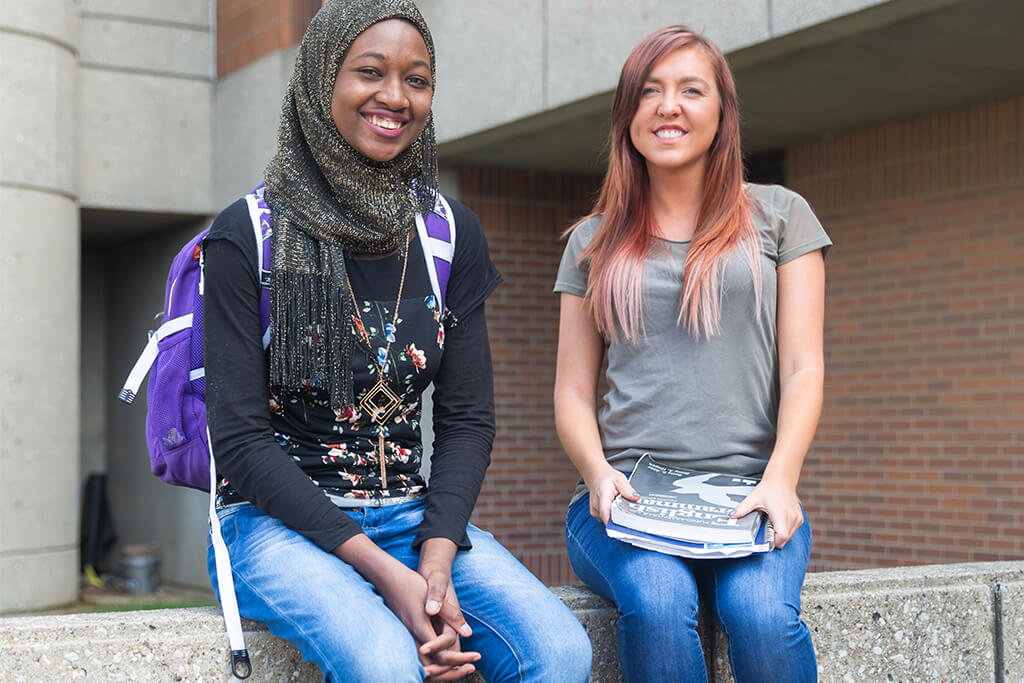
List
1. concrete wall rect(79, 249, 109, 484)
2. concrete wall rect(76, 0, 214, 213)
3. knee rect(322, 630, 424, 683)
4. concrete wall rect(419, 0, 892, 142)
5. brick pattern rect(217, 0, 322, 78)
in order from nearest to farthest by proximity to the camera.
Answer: knee rect(322, 630, 424, 683), concrete wall rect(419, 0, 892, 142), brick pattern rect(217, 0, 322, 78), concrete wall rect(76, 0, 214, 213), concrete wall rect(79, 249, 109, 484)

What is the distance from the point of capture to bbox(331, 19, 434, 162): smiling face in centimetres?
264

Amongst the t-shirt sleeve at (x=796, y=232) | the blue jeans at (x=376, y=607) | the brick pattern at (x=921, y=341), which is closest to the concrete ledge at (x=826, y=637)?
the blue jeans at (x=376, y=607)

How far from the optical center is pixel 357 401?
265cm

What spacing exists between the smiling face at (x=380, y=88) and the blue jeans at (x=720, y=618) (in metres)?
1.12

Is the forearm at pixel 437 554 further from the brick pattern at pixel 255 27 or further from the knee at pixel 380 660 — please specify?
the brick pattern at pixel 255 27

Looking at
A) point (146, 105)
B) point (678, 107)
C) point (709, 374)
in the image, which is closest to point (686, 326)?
point (709, 374)

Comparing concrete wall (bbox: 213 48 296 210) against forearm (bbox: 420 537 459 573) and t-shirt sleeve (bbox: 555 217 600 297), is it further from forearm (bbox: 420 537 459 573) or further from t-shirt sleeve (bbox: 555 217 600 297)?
forearm (bbox: 420 537 459 573)

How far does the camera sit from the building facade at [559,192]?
675cm

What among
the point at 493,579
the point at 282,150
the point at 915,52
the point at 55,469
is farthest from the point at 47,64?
the point at 493,579

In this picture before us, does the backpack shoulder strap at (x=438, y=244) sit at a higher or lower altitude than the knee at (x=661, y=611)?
higher

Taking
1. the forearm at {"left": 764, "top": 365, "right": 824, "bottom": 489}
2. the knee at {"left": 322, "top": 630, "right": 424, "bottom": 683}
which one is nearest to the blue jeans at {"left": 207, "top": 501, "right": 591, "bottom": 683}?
the knee at {"left": 322, "top": 630, "right": 424, "bottom": 683}

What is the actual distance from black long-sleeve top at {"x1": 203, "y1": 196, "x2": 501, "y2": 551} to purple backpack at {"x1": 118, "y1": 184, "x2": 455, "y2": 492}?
0.12ft

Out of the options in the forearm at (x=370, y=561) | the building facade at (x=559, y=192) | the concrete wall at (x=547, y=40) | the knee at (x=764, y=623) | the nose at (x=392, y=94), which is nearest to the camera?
the forearm at (x=370, y=561)

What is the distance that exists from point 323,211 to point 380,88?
0.31m
